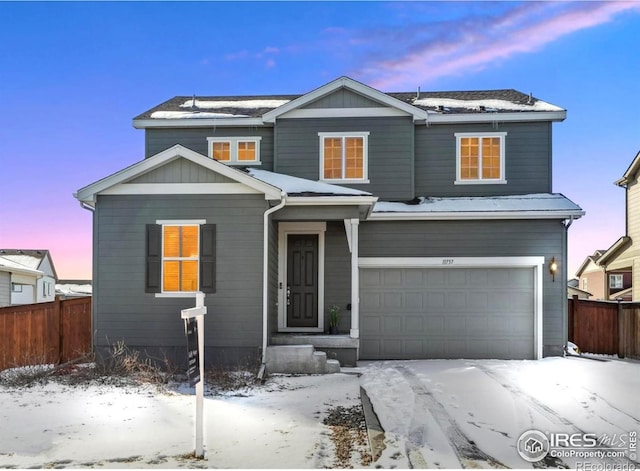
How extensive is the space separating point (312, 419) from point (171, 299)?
15.2 ft

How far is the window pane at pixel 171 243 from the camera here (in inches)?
407

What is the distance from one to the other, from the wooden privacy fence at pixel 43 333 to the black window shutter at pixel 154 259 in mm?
2064

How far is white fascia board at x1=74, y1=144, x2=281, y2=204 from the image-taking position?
10086 mm

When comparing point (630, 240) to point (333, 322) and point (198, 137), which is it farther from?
point (198, 137)

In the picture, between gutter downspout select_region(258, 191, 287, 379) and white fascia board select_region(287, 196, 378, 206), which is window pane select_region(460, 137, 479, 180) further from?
gutter downspout select_region(258, 191, 287, 379)

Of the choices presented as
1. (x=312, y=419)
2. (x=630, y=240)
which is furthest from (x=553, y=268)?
(x=630, y=240)

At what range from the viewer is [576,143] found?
576 inches

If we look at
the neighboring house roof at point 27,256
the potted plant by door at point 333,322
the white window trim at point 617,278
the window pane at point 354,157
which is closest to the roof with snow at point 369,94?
the window pane at point 354,157

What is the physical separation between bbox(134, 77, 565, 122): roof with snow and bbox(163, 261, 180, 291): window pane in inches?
196

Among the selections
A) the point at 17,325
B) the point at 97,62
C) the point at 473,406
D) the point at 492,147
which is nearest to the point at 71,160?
the point at 97,62

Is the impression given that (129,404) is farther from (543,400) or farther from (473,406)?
(543,400)

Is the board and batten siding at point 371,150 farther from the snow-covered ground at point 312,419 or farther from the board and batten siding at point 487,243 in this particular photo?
the snow-covered ground at point 312,419

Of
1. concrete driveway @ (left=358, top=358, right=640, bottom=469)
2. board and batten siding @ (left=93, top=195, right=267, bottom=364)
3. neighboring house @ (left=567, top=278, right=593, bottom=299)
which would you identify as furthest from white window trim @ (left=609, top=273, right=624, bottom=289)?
board and batten siding @ (left=93, top=195, right=267, bottom=364)

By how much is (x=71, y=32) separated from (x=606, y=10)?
12551 mm
